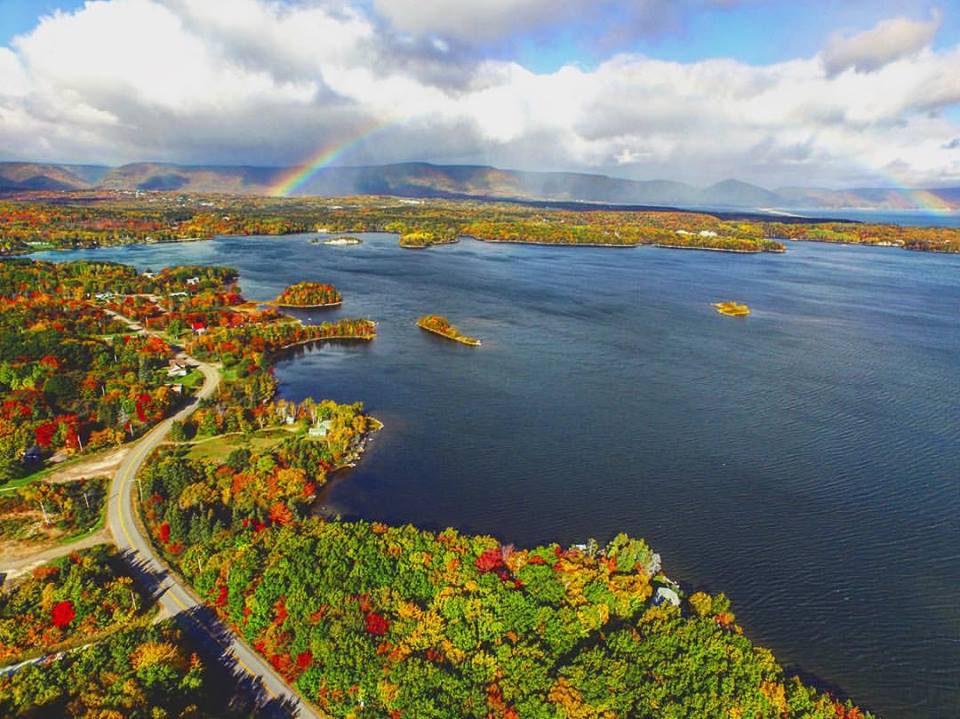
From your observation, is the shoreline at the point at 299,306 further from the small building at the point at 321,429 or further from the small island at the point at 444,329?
the small building at the point at 321,429

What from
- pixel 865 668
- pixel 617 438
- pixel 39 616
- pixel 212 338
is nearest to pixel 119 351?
pixel 212 338

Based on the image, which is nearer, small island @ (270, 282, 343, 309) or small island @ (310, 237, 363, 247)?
small island @ (270, 282, 343, 309)

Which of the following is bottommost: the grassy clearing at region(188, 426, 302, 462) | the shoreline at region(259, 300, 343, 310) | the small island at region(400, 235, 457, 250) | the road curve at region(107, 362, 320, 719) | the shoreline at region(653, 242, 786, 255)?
the road curve at region(107, 362, 320, 719)

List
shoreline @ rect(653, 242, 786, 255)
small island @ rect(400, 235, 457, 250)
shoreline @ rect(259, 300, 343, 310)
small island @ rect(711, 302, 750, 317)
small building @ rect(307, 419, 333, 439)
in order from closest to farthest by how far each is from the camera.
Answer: small building @ rect(307, 419, 333, 439) < small island @ rect(711, 302, 750, 317) < shoreline @ rect(259, 300, 343, 310) < small island @ rect(400, 235, 457, 250) < shoreline @ rect(653, 242, 786, 255)

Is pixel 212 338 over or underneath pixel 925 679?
over

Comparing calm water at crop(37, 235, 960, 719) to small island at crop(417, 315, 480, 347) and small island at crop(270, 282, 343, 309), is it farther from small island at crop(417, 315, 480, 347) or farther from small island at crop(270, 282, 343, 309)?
small island at crop(270, 282, 343, 309)

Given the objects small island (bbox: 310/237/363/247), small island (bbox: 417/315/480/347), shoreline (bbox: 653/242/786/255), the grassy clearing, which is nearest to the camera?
the grassy clearing

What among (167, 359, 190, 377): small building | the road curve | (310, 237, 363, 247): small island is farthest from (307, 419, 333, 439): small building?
(310, 237, 363, 247): small island

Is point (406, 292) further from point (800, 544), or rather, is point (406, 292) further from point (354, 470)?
point (800, 544)

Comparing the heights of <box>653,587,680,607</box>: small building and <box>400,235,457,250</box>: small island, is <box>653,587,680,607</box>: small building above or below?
below
